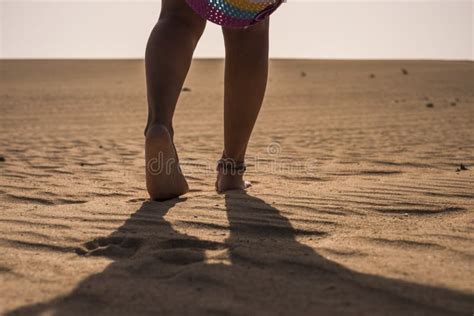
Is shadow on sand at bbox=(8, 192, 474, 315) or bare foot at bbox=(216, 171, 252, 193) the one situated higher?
bare foot at bbox=(216, 171, 252, 193)

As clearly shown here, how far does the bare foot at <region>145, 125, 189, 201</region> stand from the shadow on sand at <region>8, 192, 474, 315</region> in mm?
427

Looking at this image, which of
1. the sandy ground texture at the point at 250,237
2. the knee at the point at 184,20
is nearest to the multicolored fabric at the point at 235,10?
the knee at the point at 184,20

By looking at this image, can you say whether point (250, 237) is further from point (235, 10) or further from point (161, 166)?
point (235, 10)

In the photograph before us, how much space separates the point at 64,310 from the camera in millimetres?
1461

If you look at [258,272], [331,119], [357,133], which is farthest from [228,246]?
[331,119]

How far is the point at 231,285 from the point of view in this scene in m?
1.57

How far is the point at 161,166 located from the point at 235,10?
0.65m

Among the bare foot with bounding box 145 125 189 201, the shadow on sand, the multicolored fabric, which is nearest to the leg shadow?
the shadow on sand

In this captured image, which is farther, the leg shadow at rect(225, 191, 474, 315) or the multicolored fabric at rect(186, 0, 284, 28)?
the multicolored fabric at rect(186, 0, 284, 28)

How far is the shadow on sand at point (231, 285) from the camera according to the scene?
4.74 ft

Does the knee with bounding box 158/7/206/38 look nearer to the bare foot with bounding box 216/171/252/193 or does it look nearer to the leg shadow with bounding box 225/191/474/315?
the bare foot with bounding box 216/171/252/193

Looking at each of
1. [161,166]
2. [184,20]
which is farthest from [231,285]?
[184,20]

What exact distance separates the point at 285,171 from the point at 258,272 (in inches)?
77.1

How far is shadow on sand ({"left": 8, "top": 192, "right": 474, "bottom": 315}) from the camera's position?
1443 millimetres
